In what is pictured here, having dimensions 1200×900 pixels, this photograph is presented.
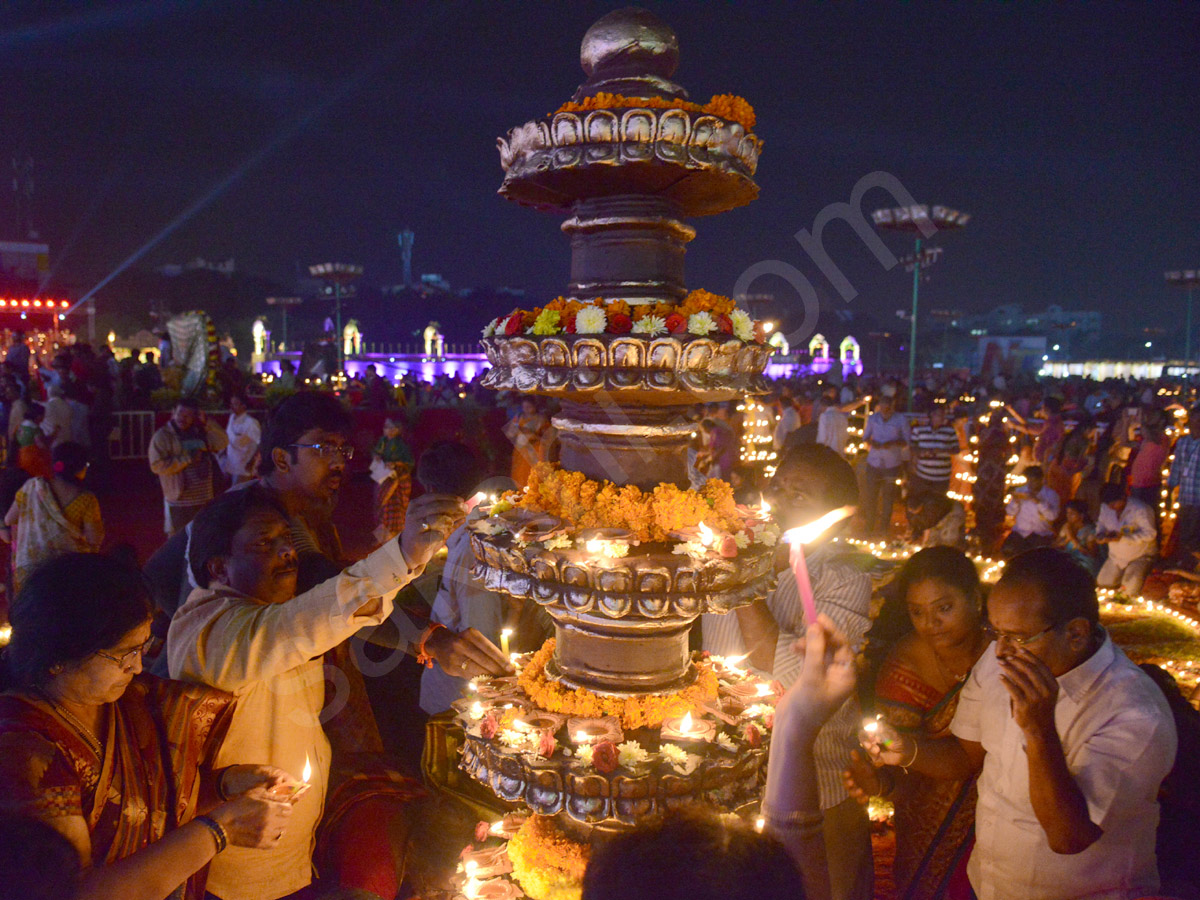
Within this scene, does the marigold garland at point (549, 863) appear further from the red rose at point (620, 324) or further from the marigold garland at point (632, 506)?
the red rose at point (620, 324)

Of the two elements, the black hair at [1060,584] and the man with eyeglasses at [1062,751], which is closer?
the man with eyeglasses at [1062,751]

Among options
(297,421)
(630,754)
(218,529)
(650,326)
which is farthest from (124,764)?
(650,326)

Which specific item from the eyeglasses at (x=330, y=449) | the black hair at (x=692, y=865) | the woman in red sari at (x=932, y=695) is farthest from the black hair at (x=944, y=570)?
the eyeglasses at (x=330, y=449)

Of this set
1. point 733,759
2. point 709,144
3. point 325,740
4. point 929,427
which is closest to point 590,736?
point 733,759

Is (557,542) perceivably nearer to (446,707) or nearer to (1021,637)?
(1021,637)

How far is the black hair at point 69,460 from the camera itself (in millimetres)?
5609

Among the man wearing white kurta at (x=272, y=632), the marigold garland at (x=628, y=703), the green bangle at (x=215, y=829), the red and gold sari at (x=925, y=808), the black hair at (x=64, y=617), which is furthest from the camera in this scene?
the red and gold sari at (x=925, y=808)

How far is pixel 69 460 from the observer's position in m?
5.63

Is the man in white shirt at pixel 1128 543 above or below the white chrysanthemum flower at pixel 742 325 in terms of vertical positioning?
below

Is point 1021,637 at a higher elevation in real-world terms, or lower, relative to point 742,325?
lower

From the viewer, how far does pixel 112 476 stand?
42.3 ft

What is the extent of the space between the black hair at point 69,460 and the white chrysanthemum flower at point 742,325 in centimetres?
539

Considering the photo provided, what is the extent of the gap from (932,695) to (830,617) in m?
0.87

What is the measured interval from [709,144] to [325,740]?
2375 mm
